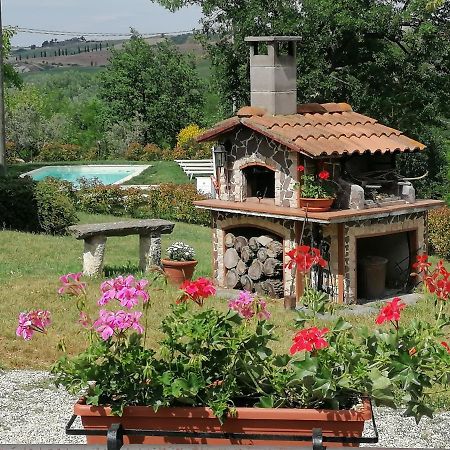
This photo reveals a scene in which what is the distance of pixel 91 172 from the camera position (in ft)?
114

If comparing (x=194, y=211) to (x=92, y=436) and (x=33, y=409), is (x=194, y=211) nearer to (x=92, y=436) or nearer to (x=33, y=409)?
(x=33, y=409)

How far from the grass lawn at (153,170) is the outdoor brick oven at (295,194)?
15.1m

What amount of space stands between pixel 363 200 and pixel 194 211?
11528mm

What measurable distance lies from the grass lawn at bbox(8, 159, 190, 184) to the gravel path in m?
21.4

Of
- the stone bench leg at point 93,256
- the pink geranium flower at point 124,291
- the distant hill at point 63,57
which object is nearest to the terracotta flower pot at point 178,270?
the stone bench leg at point 93,256

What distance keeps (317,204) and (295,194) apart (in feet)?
1.49

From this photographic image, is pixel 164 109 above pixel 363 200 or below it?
above

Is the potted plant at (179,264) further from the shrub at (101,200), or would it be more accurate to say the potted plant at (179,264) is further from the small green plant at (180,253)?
the shrub at (101,200)

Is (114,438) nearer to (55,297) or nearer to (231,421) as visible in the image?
(231,421)

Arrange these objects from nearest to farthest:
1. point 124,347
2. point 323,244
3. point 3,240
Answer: point 124,347
point 323,244
point 3,240

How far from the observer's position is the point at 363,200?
12.8m

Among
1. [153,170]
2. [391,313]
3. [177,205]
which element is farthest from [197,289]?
[153,170]

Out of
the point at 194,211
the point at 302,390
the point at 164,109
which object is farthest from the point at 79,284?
the point at 164,109

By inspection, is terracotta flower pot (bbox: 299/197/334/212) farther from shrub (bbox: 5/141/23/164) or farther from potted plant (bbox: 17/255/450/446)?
shrub (bbox: 5/141/23/164)
